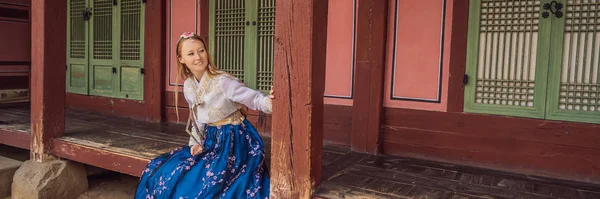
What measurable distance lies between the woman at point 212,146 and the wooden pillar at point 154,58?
2.88 metres

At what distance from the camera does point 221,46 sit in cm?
554

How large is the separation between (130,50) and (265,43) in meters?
2.22

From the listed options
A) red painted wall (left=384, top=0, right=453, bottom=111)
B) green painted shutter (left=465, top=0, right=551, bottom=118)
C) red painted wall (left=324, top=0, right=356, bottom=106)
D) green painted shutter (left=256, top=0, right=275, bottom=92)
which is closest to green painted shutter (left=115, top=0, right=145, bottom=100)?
green painted shutter (left=256, top=0, right=275, bottom=92)

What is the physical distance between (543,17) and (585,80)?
574 mm

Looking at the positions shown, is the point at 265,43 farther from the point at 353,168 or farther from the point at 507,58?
the point at 507,58

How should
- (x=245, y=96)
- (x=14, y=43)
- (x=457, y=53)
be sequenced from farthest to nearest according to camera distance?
(x=14, y=43), (x=457, y=53), (x=245, y=96)

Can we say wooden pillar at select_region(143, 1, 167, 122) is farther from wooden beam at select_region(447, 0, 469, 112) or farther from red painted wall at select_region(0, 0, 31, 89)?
wooden beam at select_region(447, 0, 469, 112)

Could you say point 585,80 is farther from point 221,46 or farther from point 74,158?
point 74,158

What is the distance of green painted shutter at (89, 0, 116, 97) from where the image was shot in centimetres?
654

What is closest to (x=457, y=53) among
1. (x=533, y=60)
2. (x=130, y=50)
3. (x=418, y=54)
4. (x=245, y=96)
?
(x=418, y=54)

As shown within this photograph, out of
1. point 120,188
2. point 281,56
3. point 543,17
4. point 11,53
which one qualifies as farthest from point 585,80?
point 11,53

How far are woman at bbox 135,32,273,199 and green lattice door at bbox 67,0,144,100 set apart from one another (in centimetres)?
322

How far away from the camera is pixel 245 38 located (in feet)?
17.3

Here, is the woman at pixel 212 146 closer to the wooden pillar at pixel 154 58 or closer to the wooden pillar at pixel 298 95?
the wooden pillar at pixel 298 95
